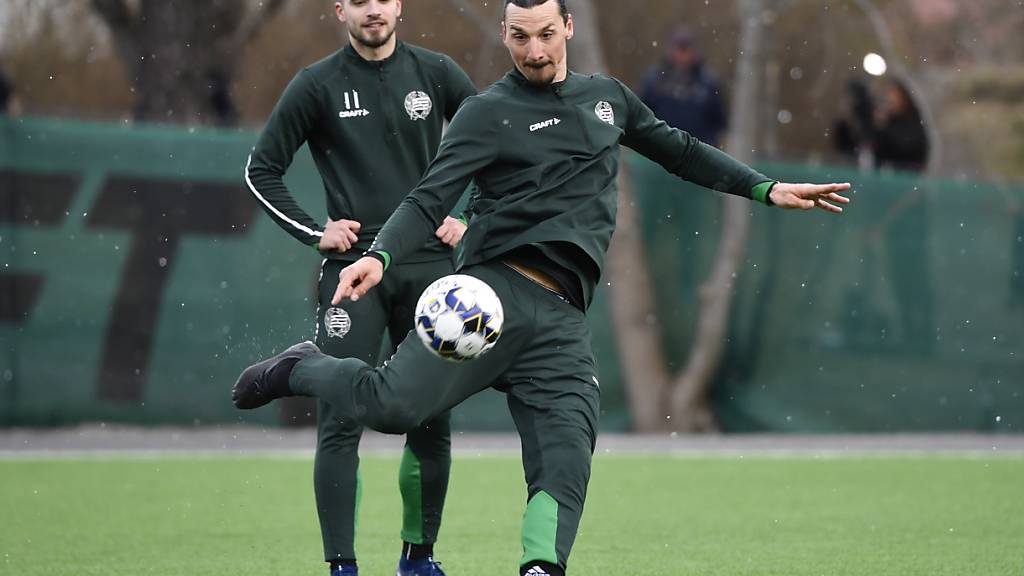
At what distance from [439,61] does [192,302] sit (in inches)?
267

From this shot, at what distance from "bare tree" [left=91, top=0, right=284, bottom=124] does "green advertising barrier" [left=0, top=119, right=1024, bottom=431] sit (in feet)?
11.3

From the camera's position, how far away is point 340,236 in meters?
6.34

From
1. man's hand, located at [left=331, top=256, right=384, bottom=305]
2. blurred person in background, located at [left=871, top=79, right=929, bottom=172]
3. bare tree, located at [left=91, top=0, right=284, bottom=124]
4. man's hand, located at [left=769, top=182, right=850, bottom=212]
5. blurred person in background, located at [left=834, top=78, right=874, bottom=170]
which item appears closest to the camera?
man's hand, located at [left=331, top=256, right=384, bottom=305]

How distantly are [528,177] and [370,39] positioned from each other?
1.29 metres

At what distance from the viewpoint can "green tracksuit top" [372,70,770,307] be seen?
5543mm

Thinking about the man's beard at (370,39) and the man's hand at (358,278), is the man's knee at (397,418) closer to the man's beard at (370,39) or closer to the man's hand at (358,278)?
the man's hand at (358,278)

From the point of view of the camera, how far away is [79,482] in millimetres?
10398

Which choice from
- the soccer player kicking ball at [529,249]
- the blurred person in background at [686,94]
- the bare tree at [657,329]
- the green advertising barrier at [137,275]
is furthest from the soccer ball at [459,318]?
the blurred person in background at [686,94]

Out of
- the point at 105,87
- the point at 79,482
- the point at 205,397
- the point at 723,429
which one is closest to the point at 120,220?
the point at 205,397

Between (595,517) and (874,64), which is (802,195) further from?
(874,64)

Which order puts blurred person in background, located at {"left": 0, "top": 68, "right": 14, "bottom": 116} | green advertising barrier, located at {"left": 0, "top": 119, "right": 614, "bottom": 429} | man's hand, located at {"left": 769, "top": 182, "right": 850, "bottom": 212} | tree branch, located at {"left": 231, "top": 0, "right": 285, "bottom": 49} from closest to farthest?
man's hand, located at {"left": 769, "top": 182, "right": 850, "bottom": 212}
green advertising barrier, located at {"left": 0, "top": 119, "right": 614, "bottom": 429}
blurred person in background, located at {"left": 0, "top": 68, "right": 14, "bottom": 116}
tree branch, located at {"left": 231, "top": 0, "right": 285, "bottom": 49}

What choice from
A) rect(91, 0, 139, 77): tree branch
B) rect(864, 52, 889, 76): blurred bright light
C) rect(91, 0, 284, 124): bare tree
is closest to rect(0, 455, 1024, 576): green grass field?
rect(864, 52, 889, 76): blurred bright light

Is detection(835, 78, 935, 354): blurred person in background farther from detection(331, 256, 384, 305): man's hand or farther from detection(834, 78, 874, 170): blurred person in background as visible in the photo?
detection(331, 256, 384, 305): man's hand

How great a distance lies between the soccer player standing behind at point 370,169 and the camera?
255 inches
